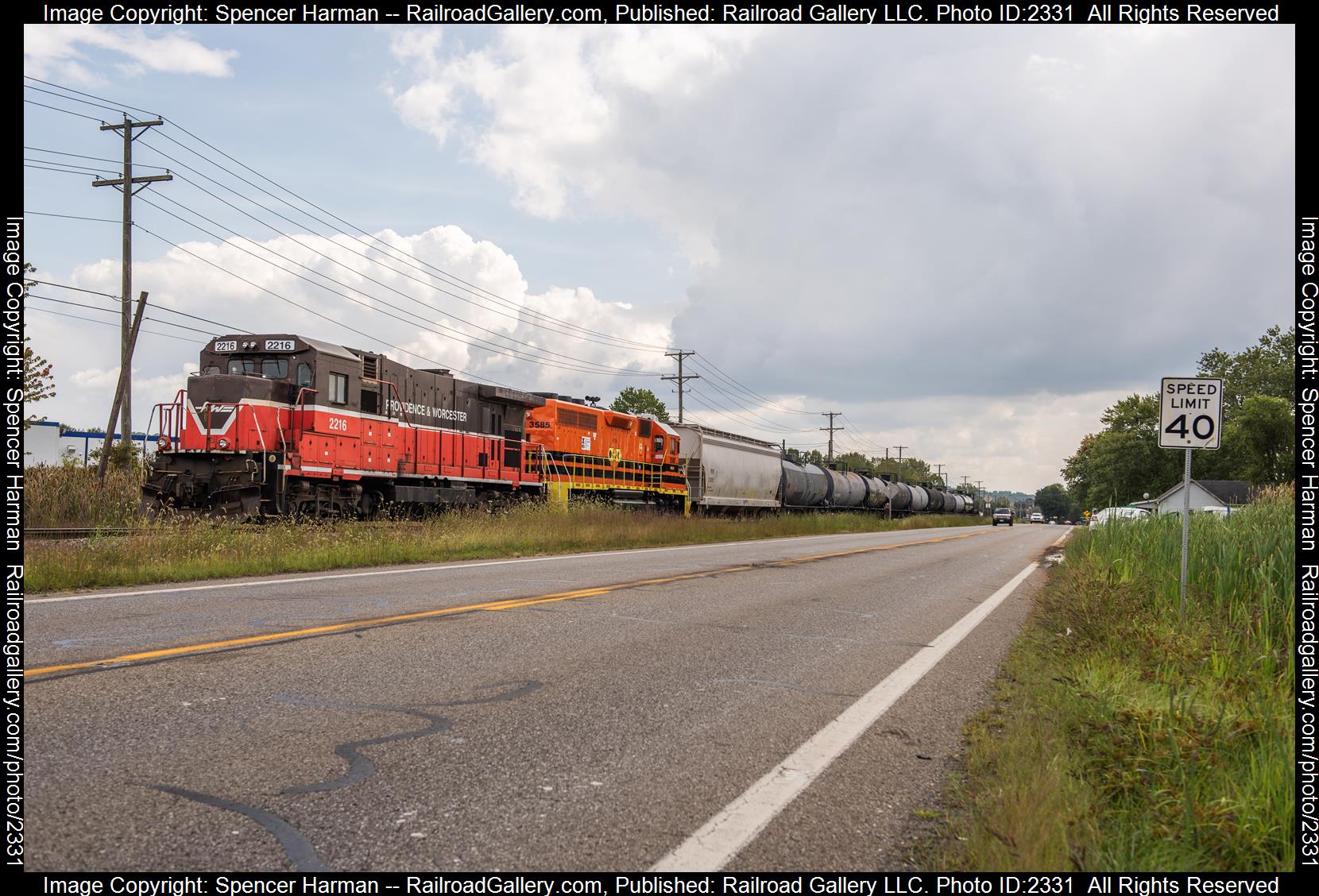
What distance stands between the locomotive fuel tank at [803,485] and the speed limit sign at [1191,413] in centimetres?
3401

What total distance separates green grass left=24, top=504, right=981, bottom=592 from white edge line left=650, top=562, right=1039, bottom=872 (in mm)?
9258

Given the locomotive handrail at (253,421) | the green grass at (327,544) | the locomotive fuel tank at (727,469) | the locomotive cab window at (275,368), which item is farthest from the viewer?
the locomotive fuel tank at (727,469)

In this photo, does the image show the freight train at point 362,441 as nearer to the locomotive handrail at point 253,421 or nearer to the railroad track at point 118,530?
the locomotive handrail at point 253,421

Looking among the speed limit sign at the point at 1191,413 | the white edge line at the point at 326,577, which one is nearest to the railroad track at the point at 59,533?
the white edge line at the point at 326,577

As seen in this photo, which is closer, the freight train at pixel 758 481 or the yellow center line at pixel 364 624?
the yellow center line at pixel 364 624

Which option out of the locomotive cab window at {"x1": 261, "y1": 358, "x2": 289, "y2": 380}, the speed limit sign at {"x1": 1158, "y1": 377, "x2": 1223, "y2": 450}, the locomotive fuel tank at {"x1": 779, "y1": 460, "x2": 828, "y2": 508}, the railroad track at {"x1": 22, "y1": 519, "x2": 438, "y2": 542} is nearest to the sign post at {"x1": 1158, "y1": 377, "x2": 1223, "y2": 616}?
the speed limit sign at {"x1": 1158, "y1": 377, "x2": 1223, "y2": 450}

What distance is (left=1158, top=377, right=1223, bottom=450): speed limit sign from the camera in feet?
32.0

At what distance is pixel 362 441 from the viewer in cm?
2081

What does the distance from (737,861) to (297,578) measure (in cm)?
1012

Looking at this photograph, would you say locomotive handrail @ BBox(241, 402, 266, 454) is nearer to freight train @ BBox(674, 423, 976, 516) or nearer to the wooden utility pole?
the wooden utility pole

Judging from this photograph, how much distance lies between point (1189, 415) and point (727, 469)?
28.5 meters

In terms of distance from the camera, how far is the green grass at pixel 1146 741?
3.39 m

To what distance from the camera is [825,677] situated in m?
6.73
